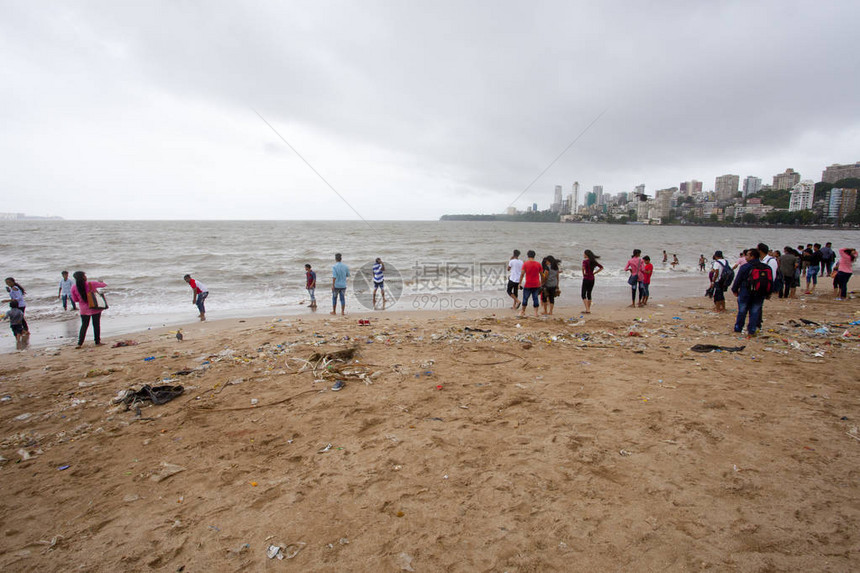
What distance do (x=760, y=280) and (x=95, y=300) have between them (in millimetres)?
14949

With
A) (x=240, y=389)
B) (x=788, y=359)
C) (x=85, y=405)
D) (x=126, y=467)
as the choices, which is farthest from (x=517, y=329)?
(x=85, y=405)

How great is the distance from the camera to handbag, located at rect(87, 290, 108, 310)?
8867mm

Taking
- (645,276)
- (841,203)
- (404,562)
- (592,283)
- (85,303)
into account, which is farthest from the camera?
(841,203)

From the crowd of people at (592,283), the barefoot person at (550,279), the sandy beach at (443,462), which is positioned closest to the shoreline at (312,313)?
the crowd of people at (592,283)

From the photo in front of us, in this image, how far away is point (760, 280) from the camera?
7.62 m

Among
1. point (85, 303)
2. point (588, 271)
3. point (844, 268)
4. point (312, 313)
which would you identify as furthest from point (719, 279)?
point (85, 303)

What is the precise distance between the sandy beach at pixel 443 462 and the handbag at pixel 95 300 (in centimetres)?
236

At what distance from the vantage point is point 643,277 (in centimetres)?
1246

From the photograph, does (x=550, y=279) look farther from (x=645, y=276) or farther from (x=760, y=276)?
(x=760, y=276)

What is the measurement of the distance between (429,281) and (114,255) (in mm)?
31246

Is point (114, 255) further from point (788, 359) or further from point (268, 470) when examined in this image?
point (788, 359)

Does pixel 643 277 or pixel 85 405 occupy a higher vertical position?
pixel 643 277

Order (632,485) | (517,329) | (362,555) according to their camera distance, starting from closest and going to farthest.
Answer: (362,555)
(632,485)
(517,329)

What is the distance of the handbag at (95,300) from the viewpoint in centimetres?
887
